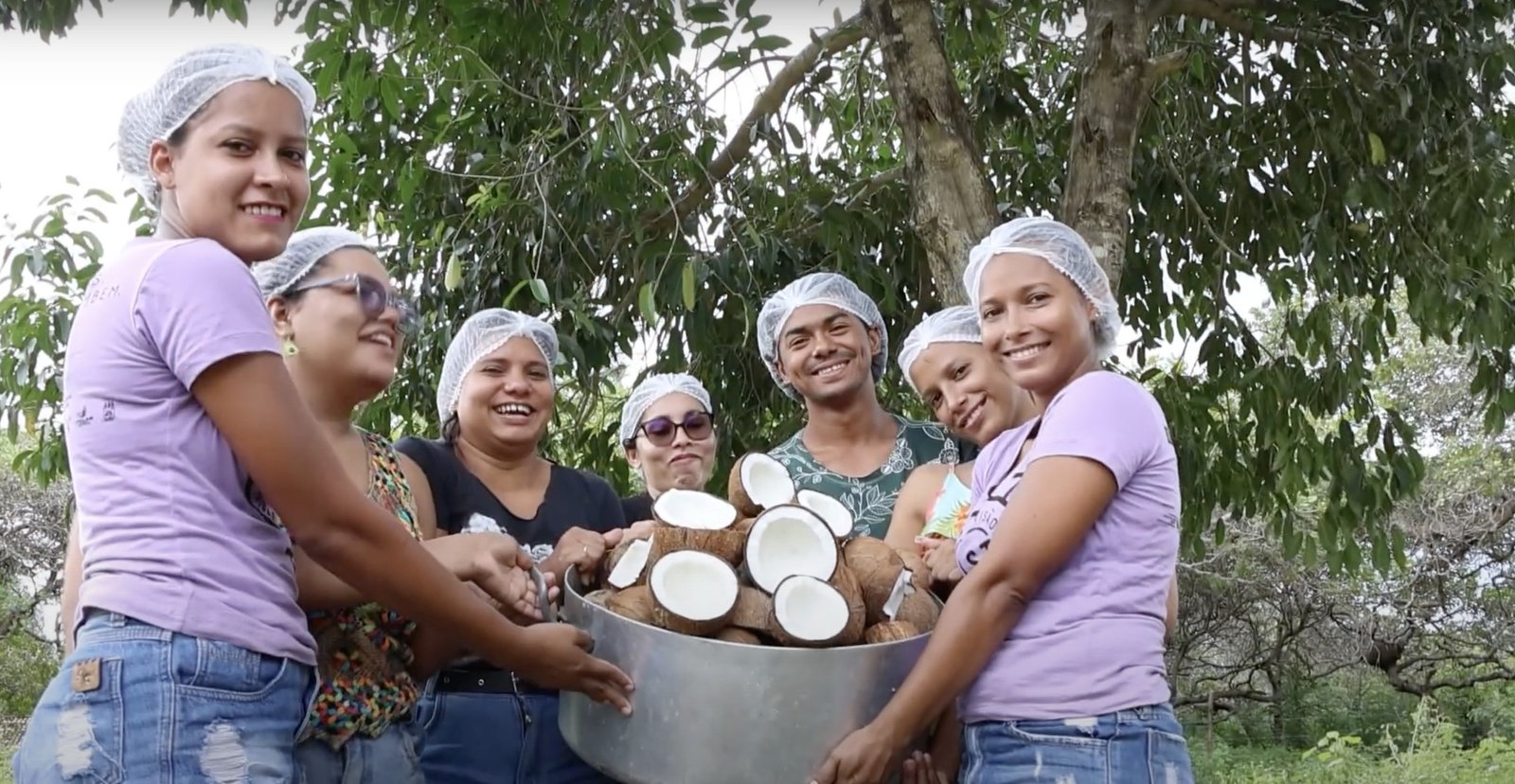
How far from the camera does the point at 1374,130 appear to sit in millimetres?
4746

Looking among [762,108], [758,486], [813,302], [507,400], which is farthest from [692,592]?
[762,108]

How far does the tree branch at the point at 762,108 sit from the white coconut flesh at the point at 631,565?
2519 millimetres

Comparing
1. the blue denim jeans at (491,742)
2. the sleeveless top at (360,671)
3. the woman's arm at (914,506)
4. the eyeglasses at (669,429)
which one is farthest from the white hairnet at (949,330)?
the sleeveless top at (360,671)

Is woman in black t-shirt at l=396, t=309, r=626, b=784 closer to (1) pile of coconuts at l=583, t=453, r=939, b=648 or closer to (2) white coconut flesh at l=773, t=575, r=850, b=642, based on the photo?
(1) pile of coconuts at l=583, t=453, r=939, b=648

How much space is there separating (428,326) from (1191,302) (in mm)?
3064

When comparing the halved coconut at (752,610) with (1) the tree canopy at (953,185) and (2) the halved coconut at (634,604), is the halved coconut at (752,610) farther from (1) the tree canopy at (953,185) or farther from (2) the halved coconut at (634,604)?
(1) the tree canopy at (953,185)

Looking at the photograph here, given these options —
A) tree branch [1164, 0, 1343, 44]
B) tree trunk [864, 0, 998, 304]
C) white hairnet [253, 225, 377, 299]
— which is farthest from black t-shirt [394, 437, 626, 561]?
tree branch [1164, 0, 1343, 44]

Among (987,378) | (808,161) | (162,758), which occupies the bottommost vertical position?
(162,758)

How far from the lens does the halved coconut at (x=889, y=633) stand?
6.55ft

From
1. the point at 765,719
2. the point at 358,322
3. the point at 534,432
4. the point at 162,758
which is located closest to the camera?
the point at 162,758

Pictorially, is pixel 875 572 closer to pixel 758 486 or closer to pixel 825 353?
pixel 758 486

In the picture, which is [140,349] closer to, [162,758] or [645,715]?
[162,758]

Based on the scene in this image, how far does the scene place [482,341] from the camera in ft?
9.50

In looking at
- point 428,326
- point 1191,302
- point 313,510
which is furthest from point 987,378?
point 1191,302
